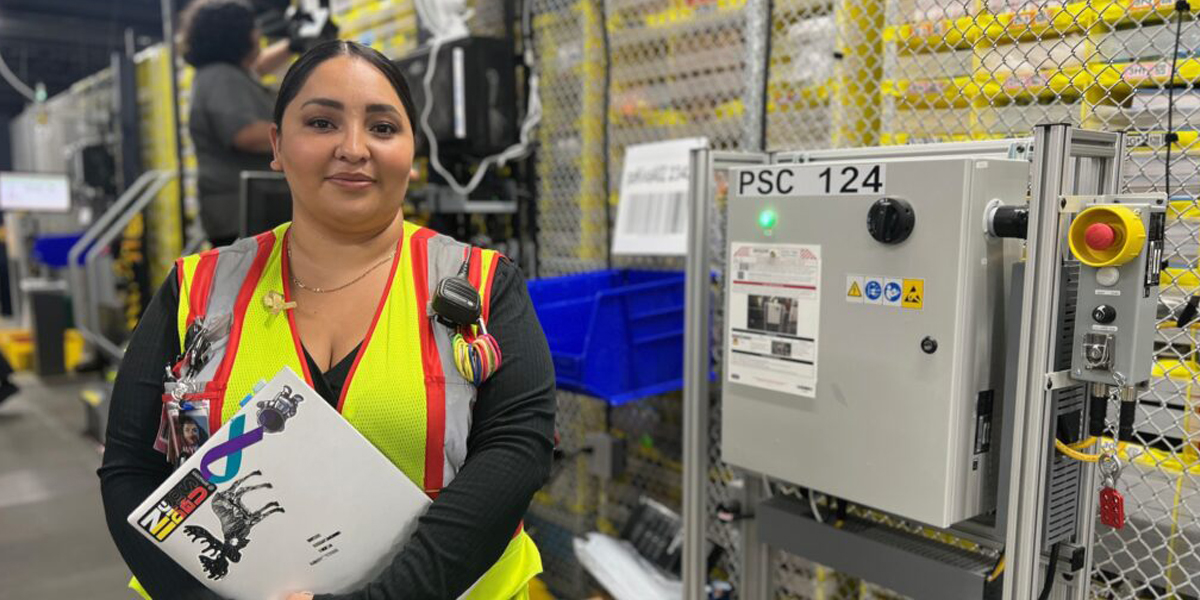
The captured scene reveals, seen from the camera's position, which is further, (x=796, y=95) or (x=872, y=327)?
(x=796, y=95)

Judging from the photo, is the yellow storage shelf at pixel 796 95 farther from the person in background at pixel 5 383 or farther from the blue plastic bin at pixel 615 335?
the person in background at pixel 5 383

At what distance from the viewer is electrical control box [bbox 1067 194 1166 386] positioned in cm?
132

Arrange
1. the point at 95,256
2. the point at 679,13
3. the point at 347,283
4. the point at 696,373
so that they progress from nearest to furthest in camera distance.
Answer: the point at 347,283
the point at 696,373
the point at 679,13
the point at 95,256

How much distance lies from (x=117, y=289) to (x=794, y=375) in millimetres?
6967

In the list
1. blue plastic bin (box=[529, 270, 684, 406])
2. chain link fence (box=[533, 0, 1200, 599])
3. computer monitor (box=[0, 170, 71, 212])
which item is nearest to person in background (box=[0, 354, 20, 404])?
computer monitor (box=[0, 170, 71, 212])

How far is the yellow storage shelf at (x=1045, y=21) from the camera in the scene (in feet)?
5.77

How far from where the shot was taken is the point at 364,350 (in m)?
1.28

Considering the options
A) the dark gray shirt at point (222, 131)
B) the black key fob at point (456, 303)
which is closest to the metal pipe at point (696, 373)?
the black key fob at point (456, 303)

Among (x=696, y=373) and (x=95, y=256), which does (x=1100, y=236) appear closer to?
(x=696, y=373)

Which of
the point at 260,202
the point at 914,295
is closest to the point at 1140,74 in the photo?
the point at 914,295

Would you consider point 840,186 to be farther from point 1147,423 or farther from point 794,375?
point 1147,423

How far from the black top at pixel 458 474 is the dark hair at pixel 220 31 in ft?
7.67

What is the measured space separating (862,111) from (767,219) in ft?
2.23

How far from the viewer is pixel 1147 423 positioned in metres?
1.76
